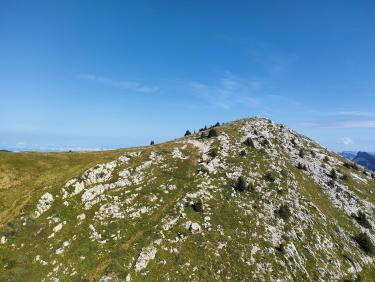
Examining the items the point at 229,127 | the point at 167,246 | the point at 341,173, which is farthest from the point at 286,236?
the point at 229,127

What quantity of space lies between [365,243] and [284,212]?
64.5 feet

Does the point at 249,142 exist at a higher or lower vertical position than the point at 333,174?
higher

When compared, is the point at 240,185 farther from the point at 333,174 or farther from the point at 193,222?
the point at 333,174

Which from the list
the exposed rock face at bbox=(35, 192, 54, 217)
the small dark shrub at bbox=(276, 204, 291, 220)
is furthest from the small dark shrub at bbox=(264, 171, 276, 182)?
the exposed rock face at bbox=(35, 192, 54, 217)

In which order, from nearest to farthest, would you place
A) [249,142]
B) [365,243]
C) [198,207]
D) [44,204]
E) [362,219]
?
[44,204] → [198,207] → [365,243] → [362,219] → [249,142]

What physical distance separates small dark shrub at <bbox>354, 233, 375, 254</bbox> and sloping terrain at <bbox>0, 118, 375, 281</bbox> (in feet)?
0.73

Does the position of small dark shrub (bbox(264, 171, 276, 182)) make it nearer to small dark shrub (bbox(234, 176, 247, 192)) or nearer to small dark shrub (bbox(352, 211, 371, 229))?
small dark shrub (bbox(234, 176, 247, 192))

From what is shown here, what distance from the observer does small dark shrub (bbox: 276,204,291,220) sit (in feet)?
223

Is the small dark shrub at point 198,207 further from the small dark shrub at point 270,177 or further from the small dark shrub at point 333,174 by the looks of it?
the small dark shrub at point 333,174

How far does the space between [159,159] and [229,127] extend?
132ft

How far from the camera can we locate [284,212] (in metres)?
68.4

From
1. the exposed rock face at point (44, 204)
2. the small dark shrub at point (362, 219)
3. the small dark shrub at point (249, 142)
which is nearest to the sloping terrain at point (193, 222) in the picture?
Answer: the exposed rock face at point (44, 204)


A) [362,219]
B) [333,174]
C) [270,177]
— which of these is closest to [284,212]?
[270,177]

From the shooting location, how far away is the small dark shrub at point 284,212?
67.9 meters
